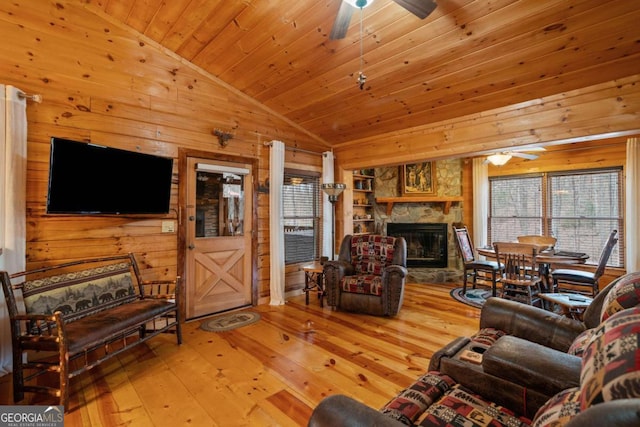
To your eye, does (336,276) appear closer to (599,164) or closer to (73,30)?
(73,30)

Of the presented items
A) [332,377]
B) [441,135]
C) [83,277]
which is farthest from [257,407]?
[441,135]

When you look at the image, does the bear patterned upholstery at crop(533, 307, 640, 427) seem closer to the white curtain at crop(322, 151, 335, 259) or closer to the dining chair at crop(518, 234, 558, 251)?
the white curtain at crop(322, 151, 335, 259)

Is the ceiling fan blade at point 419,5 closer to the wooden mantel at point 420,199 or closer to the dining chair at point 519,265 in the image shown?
the dining chair at point 519,265

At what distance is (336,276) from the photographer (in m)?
4.06

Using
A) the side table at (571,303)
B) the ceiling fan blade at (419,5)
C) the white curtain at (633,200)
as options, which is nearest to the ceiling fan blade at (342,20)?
the ceiling fan blade at (419,5)

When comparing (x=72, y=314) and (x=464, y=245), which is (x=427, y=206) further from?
(x=72, y=314)

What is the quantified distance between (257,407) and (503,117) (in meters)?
3.73

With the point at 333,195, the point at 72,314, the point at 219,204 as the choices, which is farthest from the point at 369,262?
the point at 72,314

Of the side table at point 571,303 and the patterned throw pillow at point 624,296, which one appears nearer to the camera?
the patterned throw pillow at point 624,296

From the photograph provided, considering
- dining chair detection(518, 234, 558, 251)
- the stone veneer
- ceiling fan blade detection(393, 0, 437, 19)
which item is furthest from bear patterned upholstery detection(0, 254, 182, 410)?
dining chair detection(518, 234, 558, 251)

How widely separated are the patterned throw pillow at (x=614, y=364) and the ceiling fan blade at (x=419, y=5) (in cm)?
195

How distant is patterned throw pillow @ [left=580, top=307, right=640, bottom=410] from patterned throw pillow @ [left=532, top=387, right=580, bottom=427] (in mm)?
108

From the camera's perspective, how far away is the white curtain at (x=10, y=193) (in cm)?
254

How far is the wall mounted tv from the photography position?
2.65 metres
